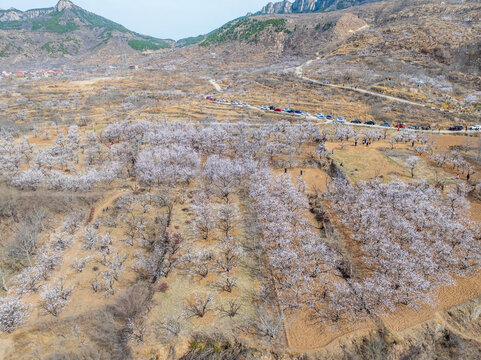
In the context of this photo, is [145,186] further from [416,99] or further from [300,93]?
[416,99]

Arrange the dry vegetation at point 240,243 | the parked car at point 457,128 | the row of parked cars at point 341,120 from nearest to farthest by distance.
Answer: the dry vegetation at point 240,243 → the parked car at point 457,128 → the row of parked cars at point 341,120

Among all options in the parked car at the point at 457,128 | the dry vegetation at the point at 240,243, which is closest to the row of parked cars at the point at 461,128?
the parked car at the point at 457,128

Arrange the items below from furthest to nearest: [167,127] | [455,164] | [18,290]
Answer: [167,127] → [455,164] → [18,290]

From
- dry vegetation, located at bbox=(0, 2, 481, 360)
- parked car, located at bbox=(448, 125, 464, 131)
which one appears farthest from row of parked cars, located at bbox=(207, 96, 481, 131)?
dry vegetation, located at bbox=(0, 2, 481, 360)

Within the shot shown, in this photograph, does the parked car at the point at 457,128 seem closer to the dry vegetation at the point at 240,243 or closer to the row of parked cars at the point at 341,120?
the row of parked cars at the point at 341,120

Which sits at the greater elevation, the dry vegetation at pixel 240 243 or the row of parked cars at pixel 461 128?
the row of parked cars at pixel 461 128

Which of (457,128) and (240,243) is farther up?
(457,128)

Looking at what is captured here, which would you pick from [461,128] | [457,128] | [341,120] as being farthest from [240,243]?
[461,128]

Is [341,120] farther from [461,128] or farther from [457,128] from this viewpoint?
A: [461,128]

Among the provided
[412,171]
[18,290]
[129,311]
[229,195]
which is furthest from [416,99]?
[18,290]

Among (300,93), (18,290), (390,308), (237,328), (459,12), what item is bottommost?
(18,290)

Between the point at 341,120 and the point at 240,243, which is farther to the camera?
the point at 341,120
